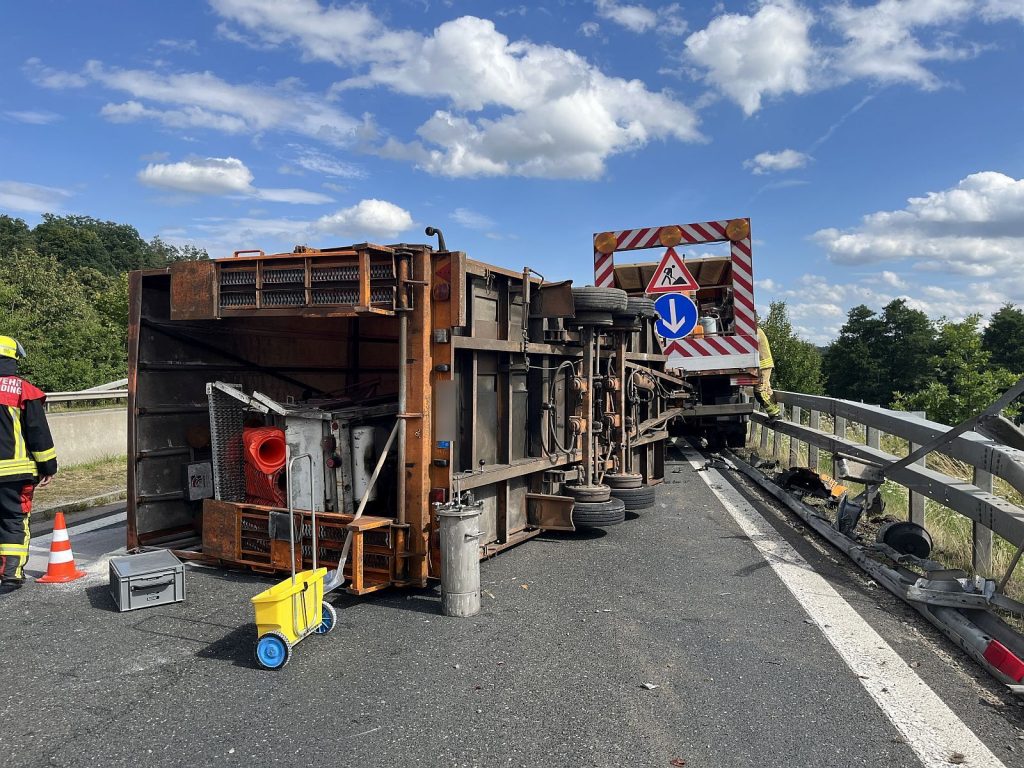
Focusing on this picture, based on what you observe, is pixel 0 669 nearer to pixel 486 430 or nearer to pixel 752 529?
pixel 486 430

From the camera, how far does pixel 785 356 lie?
36281 millimetres

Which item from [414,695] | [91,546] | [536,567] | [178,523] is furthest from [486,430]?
[91,546]

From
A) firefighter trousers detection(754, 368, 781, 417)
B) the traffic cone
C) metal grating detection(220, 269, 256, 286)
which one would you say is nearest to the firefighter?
the traffic cone

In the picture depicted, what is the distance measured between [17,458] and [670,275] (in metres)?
7.10

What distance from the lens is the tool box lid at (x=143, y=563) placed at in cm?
455

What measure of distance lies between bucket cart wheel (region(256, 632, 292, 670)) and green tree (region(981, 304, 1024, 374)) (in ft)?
219

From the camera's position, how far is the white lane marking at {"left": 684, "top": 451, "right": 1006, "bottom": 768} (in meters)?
2.69

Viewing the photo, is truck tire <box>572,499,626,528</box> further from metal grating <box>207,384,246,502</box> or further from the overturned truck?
metal grating <box>207,384,246,502</box>

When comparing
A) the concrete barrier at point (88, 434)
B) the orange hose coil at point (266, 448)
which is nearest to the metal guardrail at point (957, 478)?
the orange hose coil at point (266, 448)

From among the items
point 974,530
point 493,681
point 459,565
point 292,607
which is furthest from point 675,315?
point 292,607

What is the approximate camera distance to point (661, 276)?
29.0 feet

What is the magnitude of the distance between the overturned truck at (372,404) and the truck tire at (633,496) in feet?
A: 0.04

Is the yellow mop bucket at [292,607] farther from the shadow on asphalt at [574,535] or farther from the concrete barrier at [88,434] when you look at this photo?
the concrete barrier at [88,434]

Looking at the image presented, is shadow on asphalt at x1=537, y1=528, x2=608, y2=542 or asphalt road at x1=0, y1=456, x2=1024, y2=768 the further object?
shadow on asphalt at x1=537, y1=528, x2=608, y2=542
